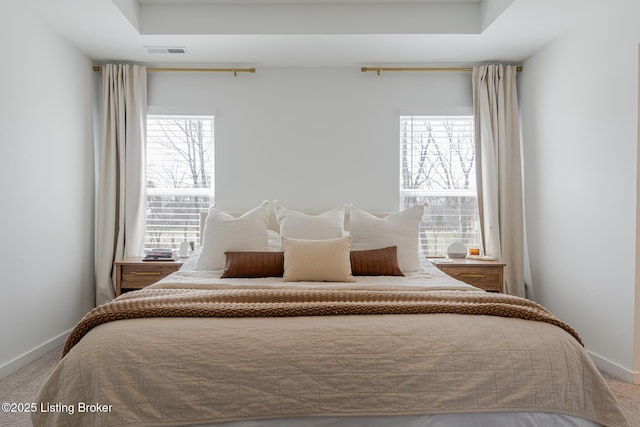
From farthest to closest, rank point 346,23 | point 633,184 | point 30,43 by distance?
point 346,23
point 30,43
point 633,184

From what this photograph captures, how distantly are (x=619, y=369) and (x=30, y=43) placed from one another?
466 centimetres

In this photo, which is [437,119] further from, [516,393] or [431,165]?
[516,393]

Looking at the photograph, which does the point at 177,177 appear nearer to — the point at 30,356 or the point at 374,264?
the point at 30,356

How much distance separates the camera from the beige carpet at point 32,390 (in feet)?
7.48

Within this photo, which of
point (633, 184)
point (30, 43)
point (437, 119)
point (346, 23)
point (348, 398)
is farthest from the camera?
point (437, 119)

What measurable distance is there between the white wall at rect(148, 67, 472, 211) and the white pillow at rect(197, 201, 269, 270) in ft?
2.58

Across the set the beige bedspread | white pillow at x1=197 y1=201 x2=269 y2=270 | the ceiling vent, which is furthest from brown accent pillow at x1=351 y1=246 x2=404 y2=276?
the ceiling vent

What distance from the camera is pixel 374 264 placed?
306 cm

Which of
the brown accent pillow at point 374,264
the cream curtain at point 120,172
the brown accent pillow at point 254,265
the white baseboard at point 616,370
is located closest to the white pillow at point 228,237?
the brown accent pillow at point 254,265

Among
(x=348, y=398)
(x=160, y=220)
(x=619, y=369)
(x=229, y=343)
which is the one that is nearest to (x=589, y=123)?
(x=619, y=369)

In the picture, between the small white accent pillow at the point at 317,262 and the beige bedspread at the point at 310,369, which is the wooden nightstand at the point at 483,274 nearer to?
the small white accent pillow at the point at 317,262

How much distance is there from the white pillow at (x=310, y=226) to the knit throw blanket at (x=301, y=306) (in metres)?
1.22

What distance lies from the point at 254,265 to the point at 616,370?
254cm

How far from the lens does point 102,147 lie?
3.95 m
